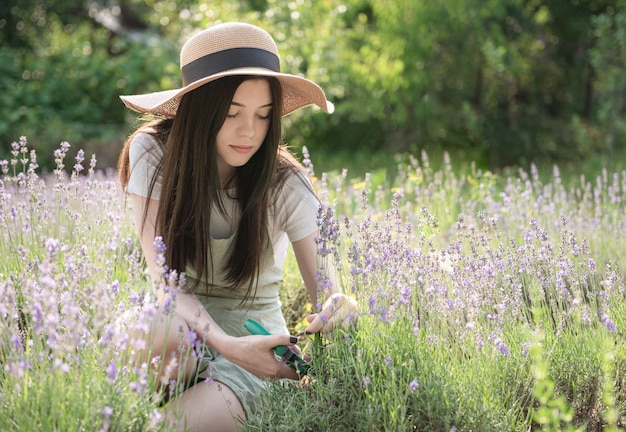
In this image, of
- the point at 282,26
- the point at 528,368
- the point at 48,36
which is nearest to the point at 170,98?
the point at 528,368

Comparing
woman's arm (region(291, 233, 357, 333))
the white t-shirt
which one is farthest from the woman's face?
woman's arm (region(291, 233, 357, 333))

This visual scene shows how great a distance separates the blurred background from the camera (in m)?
7.67

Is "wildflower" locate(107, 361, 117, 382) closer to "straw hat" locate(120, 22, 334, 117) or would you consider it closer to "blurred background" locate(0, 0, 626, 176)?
"straw hat" locate(120, 22, 334, 117)

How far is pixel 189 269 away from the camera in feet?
9.74

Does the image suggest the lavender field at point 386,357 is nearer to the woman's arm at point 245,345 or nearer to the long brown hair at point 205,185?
the woman's arm at point 245,345

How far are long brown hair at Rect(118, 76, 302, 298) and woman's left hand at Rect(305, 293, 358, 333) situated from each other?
53 centimetres

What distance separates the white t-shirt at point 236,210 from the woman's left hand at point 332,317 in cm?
54

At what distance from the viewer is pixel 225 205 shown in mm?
2996

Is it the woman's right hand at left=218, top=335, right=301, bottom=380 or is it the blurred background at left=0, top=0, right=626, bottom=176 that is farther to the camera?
the blurred background at left=0, top=0, right=626, bottom=176

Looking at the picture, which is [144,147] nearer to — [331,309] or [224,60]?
[224,60]

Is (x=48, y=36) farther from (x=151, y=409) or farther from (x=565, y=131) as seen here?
(x=151, y=409)

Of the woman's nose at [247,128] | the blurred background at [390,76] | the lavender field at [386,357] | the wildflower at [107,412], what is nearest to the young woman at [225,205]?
the woman's nose at [247,128]

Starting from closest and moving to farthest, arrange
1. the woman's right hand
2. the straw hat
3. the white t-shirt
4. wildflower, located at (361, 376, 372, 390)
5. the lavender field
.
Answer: the lavender field → wildflower, located at (361, 376, 372, 390) → the woman's right hand → the straw hat → the white t-shirt

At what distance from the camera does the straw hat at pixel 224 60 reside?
2.73 m
